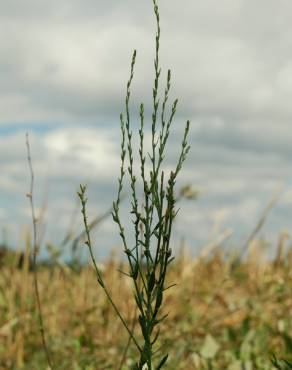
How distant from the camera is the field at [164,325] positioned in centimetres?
395

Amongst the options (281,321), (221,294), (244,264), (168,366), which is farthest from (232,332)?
(244,264)

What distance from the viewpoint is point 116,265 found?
6.35 m

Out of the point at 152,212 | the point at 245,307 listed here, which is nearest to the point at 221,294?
the point at 245,307

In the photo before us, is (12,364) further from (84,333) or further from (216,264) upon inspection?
(216,264)

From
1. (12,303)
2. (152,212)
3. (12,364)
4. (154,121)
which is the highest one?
(154,121)

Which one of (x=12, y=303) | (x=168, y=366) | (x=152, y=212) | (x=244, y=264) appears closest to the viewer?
(x=152, y=212)

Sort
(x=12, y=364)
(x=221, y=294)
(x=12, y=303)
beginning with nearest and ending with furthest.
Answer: (x=12, y=364)
(x=12, y=303)
(x=221, y=294)

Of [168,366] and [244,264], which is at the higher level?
[244,264]

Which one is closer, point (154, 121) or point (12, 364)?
point (154, 121)

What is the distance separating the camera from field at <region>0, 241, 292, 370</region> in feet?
13.0

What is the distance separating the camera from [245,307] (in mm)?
5105

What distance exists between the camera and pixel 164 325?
16.5 ft

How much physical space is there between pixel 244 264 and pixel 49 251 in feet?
7.11

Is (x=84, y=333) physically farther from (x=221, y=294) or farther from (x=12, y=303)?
(x=221, y=294)
